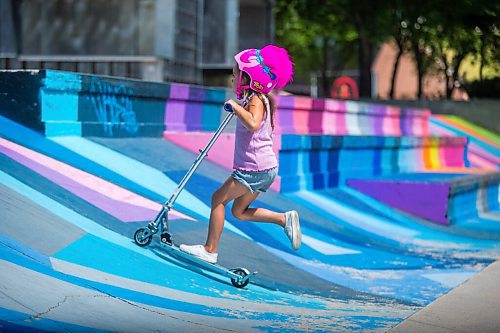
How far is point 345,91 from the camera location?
96.5 feet

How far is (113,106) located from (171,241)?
3623mm

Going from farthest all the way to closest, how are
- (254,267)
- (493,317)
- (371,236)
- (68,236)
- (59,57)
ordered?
(59,57)
(371,236)
(254,267)
(68,236)
(493,317)

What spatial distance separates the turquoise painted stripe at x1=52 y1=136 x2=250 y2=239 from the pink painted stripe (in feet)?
1.71

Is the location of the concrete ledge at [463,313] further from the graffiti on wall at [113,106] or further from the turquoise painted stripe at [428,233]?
the graffiti on wall at [113,106]

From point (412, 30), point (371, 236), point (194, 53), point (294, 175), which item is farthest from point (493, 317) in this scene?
point (412, 30)

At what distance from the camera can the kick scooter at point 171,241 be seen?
628cm

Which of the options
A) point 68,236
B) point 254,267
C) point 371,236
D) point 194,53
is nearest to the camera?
point 68,236

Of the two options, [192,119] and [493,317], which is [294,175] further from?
[493,317]

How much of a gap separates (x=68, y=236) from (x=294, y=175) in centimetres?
590

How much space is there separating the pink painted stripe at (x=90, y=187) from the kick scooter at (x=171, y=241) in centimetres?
69

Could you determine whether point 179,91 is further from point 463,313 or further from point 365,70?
point 365,70

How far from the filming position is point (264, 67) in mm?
6391

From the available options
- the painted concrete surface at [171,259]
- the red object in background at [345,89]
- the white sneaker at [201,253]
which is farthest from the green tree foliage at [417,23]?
the white sneaker at [201,253]

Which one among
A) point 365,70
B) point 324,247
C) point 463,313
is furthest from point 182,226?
point 365,70
